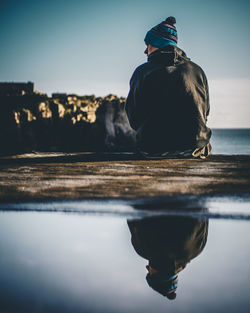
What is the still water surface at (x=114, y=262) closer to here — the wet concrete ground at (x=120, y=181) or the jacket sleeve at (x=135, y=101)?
the wet concrete ground at (x=120, y=181)

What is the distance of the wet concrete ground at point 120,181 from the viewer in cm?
184

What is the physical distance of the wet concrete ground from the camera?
6.05ft

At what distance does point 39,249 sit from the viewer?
3.81 feet

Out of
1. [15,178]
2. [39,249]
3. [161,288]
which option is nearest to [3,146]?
[15,178]

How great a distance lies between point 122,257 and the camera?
3.59 feet

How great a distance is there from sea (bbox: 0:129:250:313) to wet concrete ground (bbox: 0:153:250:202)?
0.67 feet

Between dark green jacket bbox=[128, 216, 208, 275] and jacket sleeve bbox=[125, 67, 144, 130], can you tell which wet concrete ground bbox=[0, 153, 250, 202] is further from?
jacket sleeve bbox=[125, 67, 144, 130]

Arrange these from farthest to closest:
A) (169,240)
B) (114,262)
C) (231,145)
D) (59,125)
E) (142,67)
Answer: (231,145), (59,125), (142,67), (169,240), (114,262)

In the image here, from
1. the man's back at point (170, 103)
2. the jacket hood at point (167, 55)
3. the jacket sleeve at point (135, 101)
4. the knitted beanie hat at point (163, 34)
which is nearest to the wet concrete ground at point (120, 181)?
the man's back at point (170, 103)

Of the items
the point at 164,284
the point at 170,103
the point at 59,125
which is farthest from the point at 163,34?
the point at 59,125

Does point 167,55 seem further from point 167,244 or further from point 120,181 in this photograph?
point 167,244

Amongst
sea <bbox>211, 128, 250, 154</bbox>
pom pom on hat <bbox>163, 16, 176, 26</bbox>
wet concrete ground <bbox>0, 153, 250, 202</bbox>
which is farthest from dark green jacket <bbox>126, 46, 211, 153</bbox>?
sea <bbox>211, 128, 250, 154</bbox>

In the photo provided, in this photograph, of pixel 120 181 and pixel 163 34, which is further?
pixel 163 34

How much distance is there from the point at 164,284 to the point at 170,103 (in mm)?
3022
